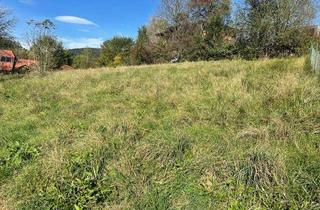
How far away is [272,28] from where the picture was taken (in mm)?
19047

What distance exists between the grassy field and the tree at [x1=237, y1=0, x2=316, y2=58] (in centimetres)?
1238

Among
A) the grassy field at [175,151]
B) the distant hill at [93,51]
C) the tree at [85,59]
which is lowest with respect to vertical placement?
the grassy field at [175,151]

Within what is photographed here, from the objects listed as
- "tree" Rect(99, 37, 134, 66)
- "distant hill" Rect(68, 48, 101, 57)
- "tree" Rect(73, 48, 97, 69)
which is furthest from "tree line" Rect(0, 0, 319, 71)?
"distant hill" Rect(68, 48, 101, 57)

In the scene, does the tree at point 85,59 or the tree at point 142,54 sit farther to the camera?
the tree at point 85,59

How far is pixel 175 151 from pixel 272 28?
17.1m

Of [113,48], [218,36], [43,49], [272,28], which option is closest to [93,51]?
[113,48]

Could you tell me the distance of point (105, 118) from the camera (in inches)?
238

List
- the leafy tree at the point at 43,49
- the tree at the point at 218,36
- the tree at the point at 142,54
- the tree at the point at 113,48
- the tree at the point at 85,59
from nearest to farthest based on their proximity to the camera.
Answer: the tree at the point at 218,36 → the leafy tree at the point at 43,49 → the tree at the point at 142,54 → the tree at the point at 113,48 → the tree at the point at 85,59

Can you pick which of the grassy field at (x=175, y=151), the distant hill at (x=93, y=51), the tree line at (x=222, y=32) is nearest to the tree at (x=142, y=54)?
the tree line at (x=222, y=32)

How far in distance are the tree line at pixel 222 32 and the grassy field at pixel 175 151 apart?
1246cm

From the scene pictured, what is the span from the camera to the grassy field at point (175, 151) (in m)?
3.53

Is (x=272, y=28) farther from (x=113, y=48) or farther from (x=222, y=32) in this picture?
(x=113, y=48)

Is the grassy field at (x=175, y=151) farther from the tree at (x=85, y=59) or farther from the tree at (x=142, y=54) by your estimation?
the tree at (x=85, y=59)

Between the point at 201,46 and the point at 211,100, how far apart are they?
17875 millimetres
